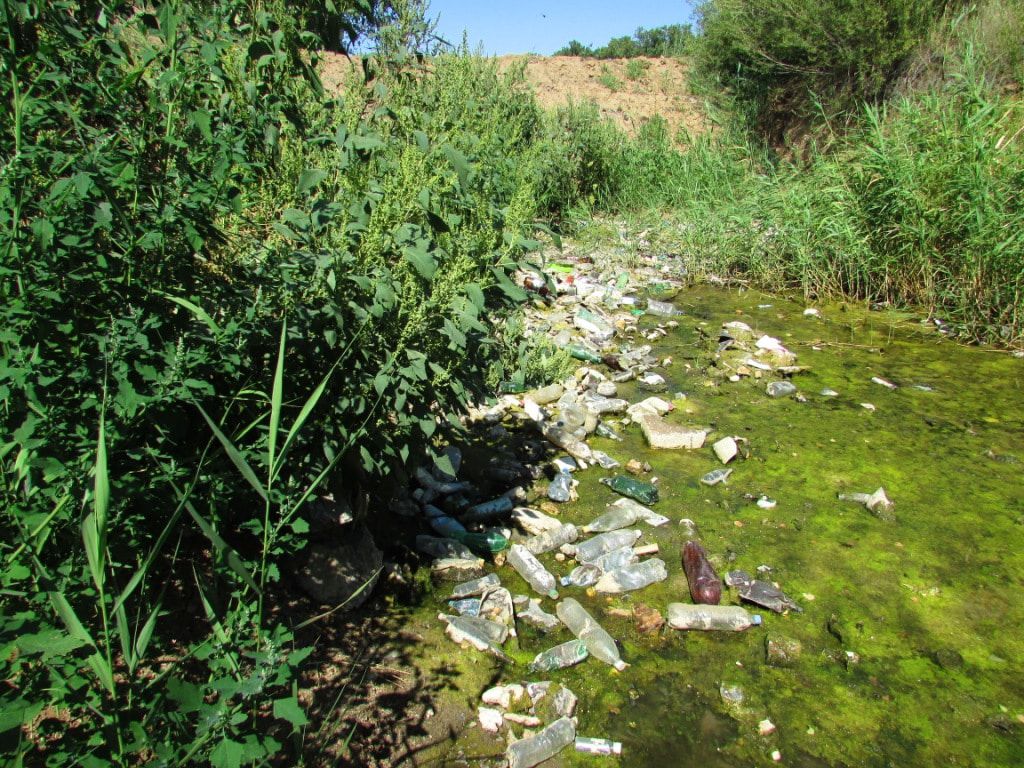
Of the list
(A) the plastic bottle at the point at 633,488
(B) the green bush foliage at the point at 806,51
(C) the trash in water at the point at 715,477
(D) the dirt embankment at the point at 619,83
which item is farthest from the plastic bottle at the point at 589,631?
(D) the dirt embankment at the point at 619,83

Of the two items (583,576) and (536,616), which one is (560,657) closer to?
(536,616)

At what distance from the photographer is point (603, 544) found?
109 inches

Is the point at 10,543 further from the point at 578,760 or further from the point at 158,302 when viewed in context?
the point at 578,760

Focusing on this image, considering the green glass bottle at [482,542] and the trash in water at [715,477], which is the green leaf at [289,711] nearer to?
the green glass bottle at [482,542]

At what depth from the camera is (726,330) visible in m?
5.04

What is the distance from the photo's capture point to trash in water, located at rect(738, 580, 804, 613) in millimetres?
2512

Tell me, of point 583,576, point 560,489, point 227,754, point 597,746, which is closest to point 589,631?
point 583,576

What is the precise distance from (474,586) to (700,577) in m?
0.81

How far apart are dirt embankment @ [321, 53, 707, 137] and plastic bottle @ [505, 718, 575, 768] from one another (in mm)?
13711

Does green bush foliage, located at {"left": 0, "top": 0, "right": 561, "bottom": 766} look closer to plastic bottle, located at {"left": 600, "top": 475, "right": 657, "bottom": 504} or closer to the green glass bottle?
the green glass bottle

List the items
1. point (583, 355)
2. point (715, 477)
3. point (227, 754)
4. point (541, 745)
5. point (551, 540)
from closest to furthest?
point (227, 754)
point (541, 745)
point (551, 540)
point (715, 477)
point (583, 355)

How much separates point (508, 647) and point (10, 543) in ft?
4.68

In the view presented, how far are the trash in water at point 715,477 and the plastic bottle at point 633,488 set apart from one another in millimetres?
267

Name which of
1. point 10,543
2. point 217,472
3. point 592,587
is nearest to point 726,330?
point 592,587
